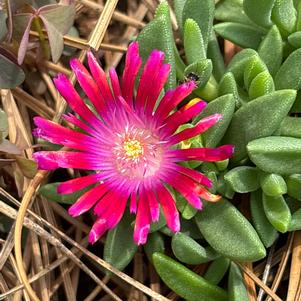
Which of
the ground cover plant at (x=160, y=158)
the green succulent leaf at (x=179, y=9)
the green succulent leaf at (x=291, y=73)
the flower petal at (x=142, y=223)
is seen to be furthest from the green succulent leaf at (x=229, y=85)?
the flower petal at (x=142, y=223)

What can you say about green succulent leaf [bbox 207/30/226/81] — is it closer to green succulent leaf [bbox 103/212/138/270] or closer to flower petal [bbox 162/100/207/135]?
flower petal [bbox 162/100/207/135]

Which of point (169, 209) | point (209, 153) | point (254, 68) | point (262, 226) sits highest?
point (254, 68)

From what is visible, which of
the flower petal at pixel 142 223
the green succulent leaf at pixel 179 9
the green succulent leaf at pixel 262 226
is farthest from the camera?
the green succulent leaf at pixel 179 9

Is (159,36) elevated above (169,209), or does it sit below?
above

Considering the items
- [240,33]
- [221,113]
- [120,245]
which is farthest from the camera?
[240,33]

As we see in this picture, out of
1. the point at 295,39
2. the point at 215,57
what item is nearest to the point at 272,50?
the point at 295,39

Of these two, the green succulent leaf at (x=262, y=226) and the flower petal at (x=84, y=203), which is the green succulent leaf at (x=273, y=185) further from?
the flower petal at (x=84, y=203)

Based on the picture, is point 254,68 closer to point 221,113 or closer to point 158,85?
point 221,113
